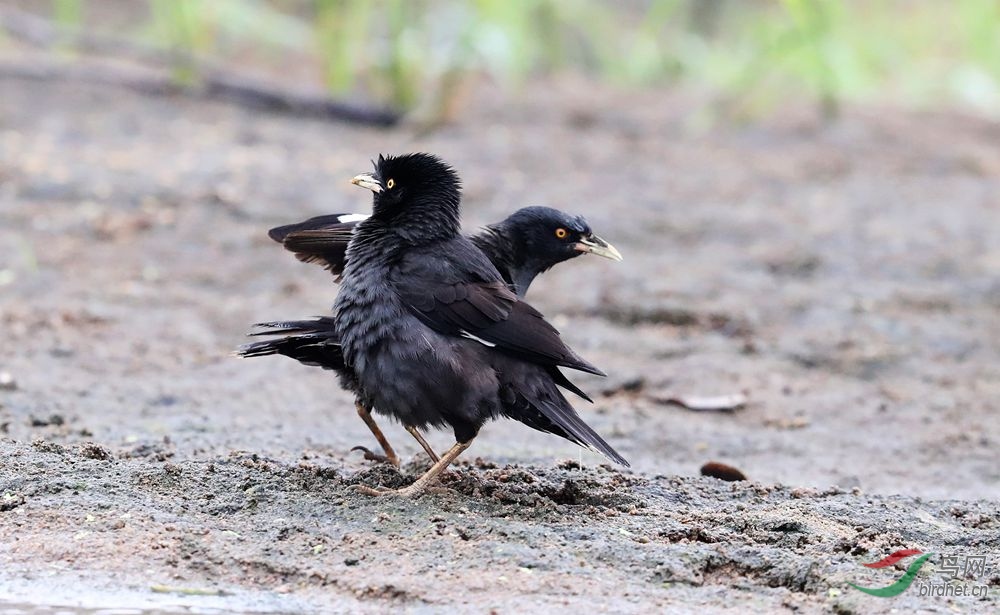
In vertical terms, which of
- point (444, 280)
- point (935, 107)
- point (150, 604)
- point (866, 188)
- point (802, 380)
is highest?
point (935, 107)

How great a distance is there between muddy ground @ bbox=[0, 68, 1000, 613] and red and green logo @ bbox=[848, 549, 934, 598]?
33mm

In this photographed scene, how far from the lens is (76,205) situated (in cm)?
812

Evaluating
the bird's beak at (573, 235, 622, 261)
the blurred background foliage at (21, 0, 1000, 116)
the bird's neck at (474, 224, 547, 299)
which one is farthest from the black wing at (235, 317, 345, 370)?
the blurred background foliage at (21, 0, 1000, 116)

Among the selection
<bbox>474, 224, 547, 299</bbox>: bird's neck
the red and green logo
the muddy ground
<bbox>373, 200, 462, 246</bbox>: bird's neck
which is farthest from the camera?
<bbox>474, 224, 547, 299</bbox>: bird's neck

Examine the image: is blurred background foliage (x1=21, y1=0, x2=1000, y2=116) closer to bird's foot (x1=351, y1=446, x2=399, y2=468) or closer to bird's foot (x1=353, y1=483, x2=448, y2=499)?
bird's foot (x1=351, y1=446, x2=399, y2=468)

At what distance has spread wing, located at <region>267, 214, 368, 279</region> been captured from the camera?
485 centimetres

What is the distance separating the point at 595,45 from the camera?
13.7 meters

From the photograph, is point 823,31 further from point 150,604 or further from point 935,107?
point 150,604

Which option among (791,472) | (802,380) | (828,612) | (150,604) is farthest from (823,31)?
(150,604)

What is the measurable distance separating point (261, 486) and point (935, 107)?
32.2 feet

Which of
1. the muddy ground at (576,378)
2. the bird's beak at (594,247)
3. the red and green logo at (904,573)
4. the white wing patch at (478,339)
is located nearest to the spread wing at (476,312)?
the white wing patch at (478,339)

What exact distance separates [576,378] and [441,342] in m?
2.48

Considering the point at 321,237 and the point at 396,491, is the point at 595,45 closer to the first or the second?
the point at 321,237

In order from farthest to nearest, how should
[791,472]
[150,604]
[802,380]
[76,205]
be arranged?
[76,205]
[802,380]
[791,472]
[150,604]
